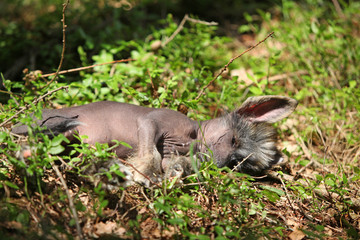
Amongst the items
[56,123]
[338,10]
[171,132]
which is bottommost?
[171,132]

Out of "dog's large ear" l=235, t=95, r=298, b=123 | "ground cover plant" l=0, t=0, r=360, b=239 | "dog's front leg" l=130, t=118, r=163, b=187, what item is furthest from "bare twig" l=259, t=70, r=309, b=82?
"dog's front leg" l=130, t=118, r=163, b=187

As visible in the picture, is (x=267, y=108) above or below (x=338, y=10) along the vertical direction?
below

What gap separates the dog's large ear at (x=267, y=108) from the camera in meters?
3.96

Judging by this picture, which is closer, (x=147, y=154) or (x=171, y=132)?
(x=147, y=154)

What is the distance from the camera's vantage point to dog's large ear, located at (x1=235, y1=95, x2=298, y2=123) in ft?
13.0

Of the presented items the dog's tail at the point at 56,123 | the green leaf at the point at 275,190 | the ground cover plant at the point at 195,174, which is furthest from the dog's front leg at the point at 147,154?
the green leaf at the point at 275,190

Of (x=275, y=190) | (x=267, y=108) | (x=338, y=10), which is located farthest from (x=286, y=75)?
(x=275, y=190)

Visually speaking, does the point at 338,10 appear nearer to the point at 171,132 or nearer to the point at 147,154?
the point at 171,132

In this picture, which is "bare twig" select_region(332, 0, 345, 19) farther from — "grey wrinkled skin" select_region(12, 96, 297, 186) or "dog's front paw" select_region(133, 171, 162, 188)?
"dog's front paw" select_region(133, 171, 162, 188)

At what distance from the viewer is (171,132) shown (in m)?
3.81

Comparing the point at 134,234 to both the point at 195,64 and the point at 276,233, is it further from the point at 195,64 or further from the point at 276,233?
the point at 195,64

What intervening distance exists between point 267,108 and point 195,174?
1.30m

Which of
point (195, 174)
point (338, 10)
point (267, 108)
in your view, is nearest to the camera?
point (195, 174)

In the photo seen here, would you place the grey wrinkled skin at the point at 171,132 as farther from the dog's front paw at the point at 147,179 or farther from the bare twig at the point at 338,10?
the bare twig at the point at 338,10
